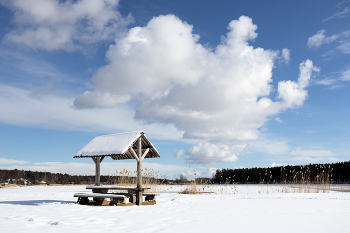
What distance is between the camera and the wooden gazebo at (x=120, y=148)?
9.98 meters

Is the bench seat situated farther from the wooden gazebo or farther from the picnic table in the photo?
the wooden gazebo

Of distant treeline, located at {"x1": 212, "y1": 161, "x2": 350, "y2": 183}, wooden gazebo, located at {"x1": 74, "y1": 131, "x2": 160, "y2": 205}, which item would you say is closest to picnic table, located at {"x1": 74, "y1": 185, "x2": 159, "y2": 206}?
wooden gazebo, located at {"x1": 74, "y1": 131, "x2": 160, "y2": 205}

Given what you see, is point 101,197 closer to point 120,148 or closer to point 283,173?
point 120,148

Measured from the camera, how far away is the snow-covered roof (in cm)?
988

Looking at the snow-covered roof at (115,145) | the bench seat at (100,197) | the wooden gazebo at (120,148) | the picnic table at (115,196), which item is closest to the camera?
the bench seat at (100,197)

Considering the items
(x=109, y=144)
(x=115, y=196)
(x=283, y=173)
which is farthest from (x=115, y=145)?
(x=283, y=173)

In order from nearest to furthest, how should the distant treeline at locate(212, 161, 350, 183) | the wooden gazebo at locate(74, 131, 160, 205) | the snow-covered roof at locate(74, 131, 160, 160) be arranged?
the snow-covered roof at locate(74, 131, 160, 160) < the wooden gazebo at locate(74, 131, 160, 205) < the distant treeline at locate(212, 161, 350, 183)

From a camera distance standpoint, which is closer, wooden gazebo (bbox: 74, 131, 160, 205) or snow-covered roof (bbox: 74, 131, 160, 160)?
snow-covered roof (bbox: 74, 131, 160, 160)

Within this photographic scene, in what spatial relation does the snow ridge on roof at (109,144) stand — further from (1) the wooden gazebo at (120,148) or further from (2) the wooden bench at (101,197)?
(2) the wooden bench at (101,197)

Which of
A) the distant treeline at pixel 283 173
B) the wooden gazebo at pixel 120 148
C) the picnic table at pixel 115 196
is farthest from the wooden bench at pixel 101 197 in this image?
the distant treeline at pixel 283 173

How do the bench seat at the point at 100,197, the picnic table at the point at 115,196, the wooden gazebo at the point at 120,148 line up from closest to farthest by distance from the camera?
the bench seat at the point at 100,197
the picnic table at the point at 115,196
the wooden gazebo at the point at 120,148

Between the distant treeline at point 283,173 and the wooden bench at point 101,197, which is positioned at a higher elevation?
the wooden bench at point 101,197

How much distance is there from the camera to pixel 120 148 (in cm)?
975

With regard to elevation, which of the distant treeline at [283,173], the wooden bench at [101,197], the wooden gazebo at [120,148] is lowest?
the distant treeline at [283,173]
